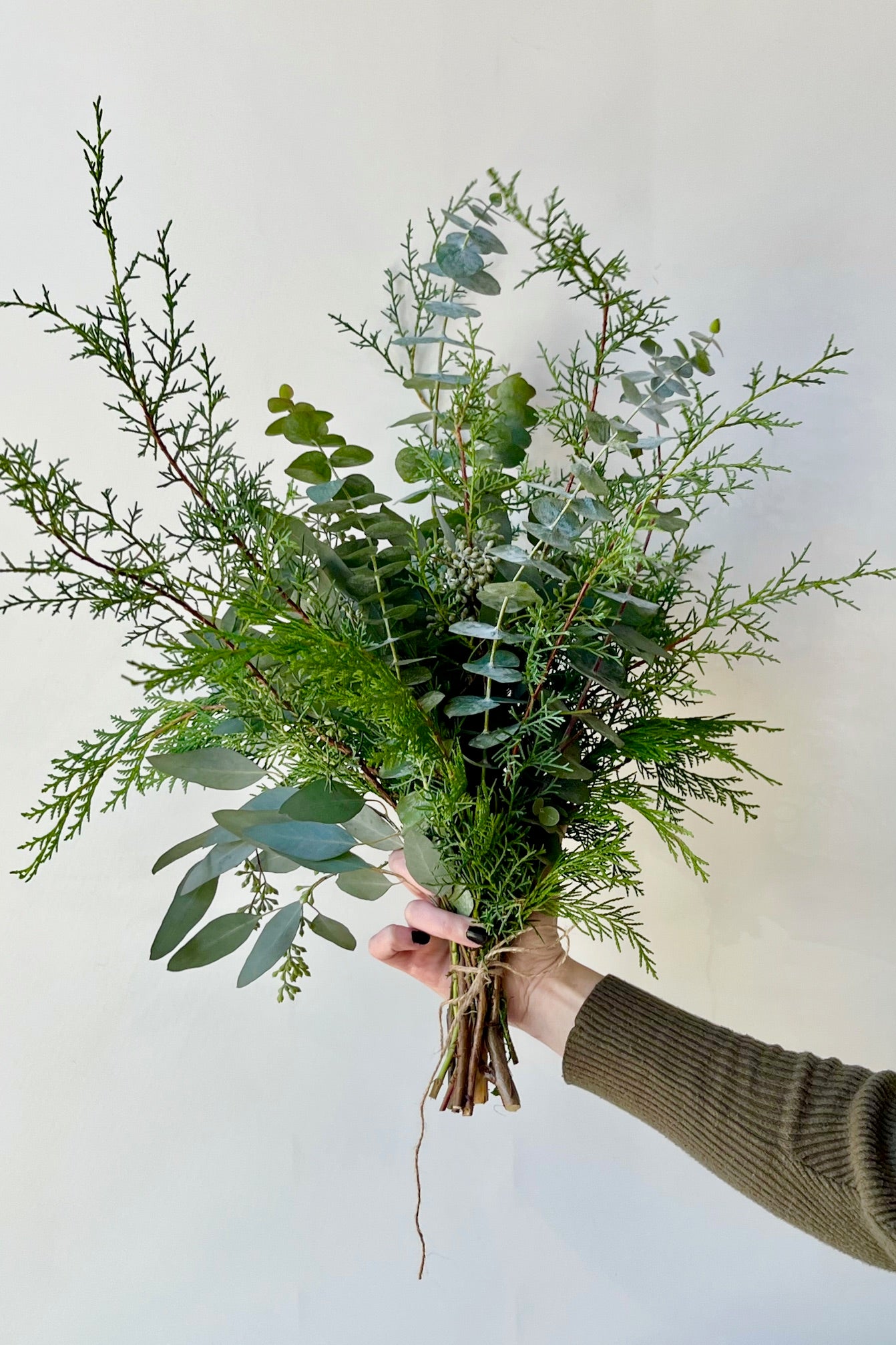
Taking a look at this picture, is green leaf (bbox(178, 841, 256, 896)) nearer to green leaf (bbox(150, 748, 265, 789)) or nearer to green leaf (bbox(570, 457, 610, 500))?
green leaf (bbox(150, 748, 265, 789))

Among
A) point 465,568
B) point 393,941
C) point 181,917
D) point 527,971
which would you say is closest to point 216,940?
point 181,917

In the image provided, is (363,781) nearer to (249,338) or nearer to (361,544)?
(361,544)

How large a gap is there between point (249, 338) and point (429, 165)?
0.26 m

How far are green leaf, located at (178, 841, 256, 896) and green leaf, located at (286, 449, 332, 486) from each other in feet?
1.00

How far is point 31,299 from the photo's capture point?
975 mm

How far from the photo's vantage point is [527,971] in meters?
0.90

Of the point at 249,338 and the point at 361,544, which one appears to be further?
the point at 249,338

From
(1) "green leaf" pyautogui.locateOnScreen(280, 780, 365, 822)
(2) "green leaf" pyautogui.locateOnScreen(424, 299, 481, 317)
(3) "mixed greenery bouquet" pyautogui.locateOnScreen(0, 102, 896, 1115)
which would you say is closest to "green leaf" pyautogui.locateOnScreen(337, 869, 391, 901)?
(3) "mixed greenery bouquet" pyautogui.locateOnScreen(0, 102, 896, 1115)

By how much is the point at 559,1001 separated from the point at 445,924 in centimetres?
18

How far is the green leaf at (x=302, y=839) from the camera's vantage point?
77 centimetres

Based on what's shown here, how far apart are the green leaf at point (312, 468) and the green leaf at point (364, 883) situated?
32 cm

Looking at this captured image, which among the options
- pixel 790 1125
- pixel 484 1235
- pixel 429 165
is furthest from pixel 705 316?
pixel 484 1235

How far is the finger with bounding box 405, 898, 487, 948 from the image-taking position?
78 cm

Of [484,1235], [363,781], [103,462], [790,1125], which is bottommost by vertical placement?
[484,1235]
